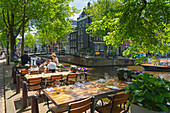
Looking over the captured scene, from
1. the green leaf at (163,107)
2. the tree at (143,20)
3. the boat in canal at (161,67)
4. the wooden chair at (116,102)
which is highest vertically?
the tree at (143,20)

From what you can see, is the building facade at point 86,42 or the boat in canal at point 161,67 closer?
the boat in canal at point 161,67

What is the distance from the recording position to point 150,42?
19.0ft

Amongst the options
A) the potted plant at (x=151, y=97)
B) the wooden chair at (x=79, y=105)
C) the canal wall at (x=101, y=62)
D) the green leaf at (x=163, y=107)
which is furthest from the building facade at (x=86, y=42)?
the green leaf at (x=163, y=107)

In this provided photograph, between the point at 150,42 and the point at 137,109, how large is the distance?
171 inches

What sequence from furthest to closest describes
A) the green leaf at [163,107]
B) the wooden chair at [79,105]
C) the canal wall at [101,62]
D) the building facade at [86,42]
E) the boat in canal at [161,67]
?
1. the building facade at [86,42]
2. the canal wall at [101,62]
3. the boat in canal at [161,67]
4. the wooden chair at [79,105]
5. the green leaf at [163,107]

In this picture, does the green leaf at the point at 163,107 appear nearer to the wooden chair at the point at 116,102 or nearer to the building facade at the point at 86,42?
the wooden chair at the point at 116,102

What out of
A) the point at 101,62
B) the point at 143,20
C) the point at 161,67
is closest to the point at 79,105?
the point at 143,20

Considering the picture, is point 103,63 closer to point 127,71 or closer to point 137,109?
point 127,71

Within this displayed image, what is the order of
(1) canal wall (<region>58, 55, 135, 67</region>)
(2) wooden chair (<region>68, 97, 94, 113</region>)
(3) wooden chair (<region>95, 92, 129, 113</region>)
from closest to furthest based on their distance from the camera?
1. (2) wooden chair (<region>68, 97, 94, 113</region>)
2. (3) wooden chair (<region>95, 92, 129, 113</region>)
3. (1) canal wall (<region>58, 55, 135, 67</region>)

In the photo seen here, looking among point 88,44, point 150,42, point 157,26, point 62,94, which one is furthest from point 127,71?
point 88,44

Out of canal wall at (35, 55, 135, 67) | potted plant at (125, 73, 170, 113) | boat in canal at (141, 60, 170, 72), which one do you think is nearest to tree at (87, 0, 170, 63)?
potted plant at (125, 73, 170, 113)

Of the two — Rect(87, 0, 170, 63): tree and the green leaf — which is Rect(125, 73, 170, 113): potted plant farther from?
Rect(87, 0, 170, 63): tree

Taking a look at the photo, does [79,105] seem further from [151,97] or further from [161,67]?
[161,67]

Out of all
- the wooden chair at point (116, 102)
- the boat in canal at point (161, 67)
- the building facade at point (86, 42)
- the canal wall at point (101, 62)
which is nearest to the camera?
the wooden chair at point (116, 102)
